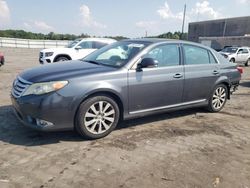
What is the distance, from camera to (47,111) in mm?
4184

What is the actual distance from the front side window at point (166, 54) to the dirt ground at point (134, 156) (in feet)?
3.88

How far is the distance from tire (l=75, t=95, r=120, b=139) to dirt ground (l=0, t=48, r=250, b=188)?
148 mm

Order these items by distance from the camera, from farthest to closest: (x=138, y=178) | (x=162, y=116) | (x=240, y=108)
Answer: (x=240, y=108) → (x=162, y=116) → (x=138, y=178)

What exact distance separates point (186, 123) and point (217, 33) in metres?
60.0

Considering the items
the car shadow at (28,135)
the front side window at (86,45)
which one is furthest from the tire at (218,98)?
the front side window at (86,45)

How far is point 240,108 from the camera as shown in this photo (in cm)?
715

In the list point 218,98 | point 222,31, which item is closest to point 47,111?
point 218,98

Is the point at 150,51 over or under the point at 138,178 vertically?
over

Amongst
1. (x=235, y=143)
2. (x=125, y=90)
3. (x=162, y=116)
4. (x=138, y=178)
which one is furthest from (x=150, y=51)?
(x=138, y=178)

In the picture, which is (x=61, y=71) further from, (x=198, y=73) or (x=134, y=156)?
(x=198, y=73)

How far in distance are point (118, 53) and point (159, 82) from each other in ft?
3.16

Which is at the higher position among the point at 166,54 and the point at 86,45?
the point at 166,54

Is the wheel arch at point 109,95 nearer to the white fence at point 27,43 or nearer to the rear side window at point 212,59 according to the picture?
the rear side window at point 212,59

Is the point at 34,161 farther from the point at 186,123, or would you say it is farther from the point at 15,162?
the point at 186,123
